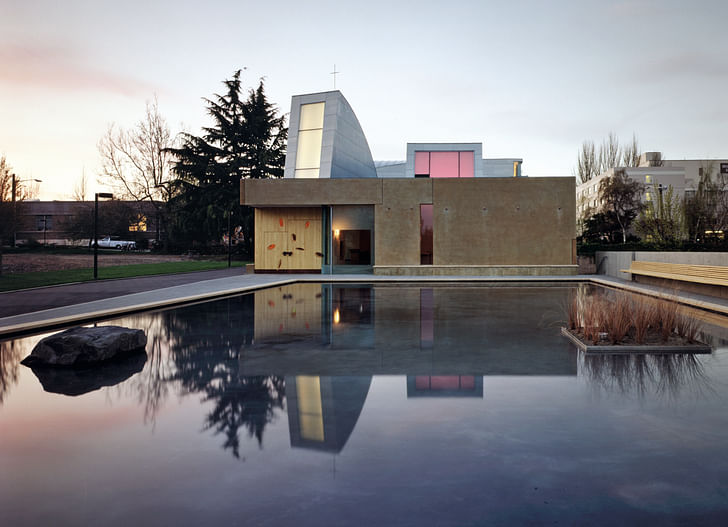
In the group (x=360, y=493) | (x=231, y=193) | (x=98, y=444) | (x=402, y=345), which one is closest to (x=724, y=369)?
(x=402, y=345)

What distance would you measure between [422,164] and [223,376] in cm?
3304

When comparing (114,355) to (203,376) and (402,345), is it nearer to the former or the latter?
(203,376)

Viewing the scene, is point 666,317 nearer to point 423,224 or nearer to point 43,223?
point 423,224

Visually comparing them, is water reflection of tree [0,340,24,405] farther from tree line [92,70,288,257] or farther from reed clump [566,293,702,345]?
tree line [92,70,288,257]

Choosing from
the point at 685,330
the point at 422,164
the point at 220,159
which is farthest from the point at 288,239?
the point at 685,330

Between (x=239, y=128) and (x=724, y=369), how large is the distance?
42.2 meters

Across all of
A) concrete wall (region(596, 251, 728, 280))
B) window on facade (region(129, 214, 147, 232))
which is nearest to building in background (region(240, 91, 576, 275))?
concrete wall (region(596, 251, 728, 280))

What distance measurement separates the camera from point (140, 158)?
47375mm

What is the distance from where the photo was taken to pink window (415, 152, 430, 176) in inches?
1458

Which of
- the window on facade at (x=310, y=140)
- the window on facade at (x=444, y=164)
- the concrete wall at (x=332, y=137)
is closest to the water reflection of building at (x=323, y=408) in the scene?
the concrete wall at (x=332, y=137)

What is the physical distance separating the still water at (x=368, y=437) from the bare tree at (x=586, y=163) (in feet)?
228

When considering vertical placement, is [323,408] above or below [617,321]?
below

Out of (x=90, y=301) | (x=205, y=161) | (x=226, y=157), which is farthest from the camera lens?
(x=226, y=157)

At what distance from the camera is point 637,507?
279cm
